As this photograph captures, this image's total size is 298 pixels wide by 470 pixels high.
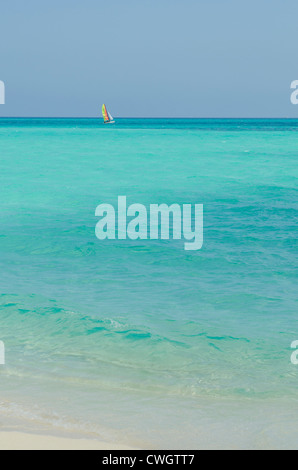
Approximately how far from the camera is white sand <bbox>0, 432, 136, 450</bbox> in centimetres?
329

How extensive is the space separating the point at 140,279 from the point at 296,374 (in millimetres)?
3198

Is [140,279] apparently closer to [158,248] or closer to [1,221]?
[158,248]

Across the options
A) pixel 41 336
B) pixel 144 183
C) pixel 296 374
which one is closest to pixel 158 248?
pixel 41 336

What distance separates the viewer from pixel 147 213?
13.3 m

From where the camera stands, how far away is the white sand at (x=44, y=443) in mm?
3289

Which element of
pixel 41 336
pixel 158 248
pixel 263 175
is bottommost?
pixel 41 336
